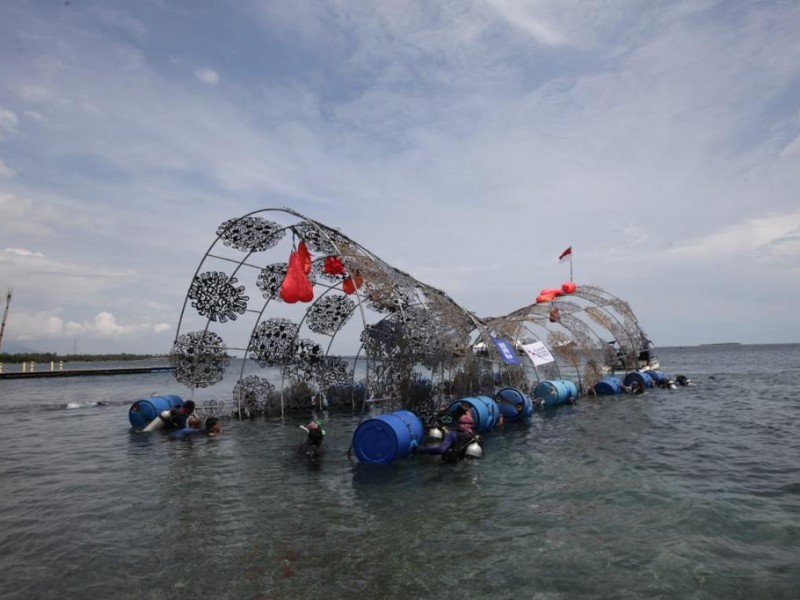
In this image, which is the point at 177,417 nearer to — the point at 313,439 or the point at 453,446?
the point at 313,439

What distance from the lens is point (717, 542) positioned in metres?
7.30

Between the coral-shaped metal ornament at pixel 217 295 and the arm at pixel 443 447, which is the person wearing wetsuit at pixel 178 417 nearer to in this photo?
the coral-shaped metal ornament at pixel 217 295

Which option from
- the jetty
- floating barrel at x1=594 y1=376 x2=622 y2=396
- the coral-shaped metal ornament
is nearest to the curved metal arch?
the coral-shaped metal ornament

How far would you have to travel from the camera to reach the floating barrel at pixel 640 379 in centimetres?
2772

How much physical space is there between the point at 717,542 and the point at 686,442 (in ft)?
26.2

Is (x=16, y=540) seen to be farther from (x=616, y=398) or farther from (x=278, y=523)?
(x=616, y=398)

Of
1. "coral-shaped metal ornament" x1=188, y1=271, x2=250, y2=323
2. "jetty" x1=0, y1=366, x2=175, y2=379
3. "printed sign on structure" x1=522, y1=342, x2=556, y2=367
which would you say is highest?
"coral-shaped metal ornament" x1=188, y1=271, x2=250, y2=323

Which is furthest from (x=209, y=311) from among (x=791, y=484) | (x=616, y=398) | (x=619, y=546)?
(x=616, y=398)

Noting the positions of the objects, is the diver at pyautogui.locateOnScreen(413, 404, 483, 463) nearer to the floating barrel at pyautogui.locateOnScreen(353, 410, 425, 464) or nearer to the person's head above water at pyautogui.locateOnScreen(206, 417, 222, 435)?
the floating barrel at pyautogui.locateOnScreen(353, 410, 425, 464)

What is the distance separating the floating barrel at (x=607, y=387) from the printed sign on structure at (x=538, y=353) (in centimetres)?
638

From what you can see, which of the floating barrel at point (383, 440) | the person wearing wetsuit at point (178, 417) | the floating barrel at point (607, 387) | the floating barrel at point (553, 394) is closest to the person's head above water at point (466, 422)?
the floating barrel at point (383, 440)

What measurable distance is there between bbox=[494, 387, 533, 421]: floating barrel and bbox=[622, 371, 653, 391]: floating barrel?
11945 millimetres

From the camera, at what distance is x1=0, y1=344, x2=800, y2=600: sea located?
619cm

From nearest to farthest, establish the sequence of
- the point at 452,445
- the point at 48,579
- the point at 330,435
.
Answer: the point at 48,579 < the point at 452,445 < the point at 330,435
